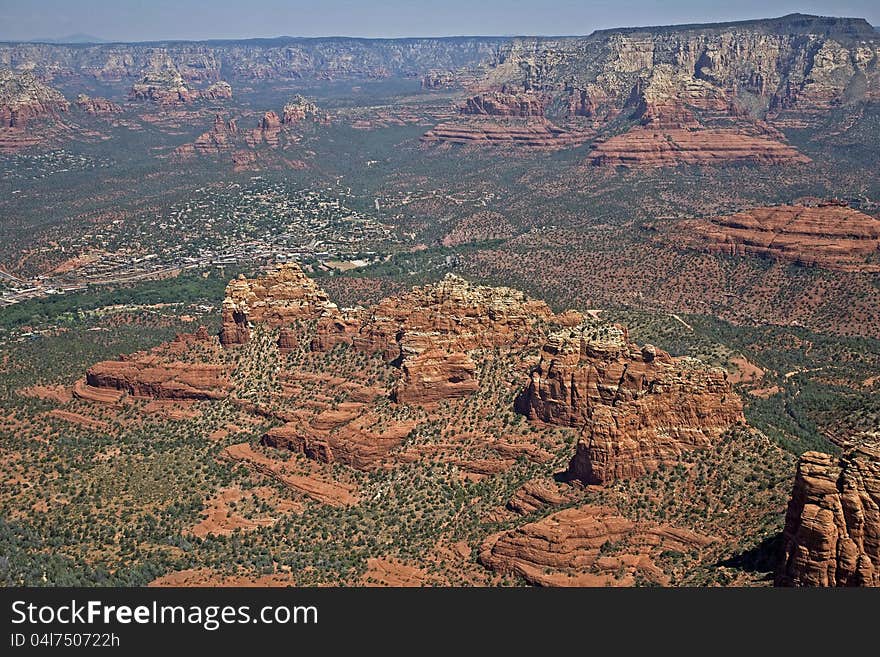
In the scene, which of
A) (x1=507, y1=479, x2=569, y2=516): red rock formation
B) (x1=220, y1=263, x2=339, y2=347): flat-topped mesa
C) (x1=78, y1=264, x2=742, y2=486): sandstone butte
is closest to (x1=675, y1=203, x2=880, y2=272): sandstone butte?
(x1=78, y1=264, x2=742, y2=486): sandstone butte

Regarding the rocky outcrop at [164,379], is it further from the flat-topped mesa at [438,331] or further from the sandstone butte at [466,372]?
the flat-topped mesa at [438,331]

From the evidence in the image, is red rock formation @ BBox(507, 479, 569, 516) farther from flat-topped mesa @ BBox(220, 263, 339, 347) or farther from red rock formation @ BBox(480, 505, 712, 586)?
flat-topped mesa @ BBox(220, 263, 339, 347)

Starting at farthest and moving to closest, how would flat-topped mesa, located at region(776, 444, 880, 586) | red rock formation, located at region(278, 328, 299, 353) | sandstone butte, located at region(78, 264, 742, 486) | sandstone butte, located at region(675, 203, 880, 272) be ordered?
1. sandstone butte, located at region(675, 203, 880, 272)
2. red rock formation, located at region(278, 328, 299, 353)
3. sandstone butte, located at region(78, 264, 742, 486)
4. flat-topped mesa, located at region(776, 444, 880, 586)

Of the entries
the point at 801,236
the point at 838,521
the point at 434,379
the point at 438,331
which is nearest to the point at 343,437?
the point at 434,379

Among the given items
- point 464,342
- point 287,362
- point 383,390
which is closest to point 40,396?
point 287,362

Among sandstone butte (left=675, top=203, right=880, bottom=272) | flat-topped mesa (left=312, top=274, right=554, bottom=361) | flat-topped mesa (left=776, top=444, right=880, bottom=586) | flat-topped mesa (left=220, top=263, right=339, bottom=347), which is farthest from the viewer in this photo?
sandstone butte (left=675, top=203, right=880, bottom=272)

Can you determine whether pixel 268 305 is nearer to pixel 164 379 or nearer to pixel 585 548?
pixel 164 379
